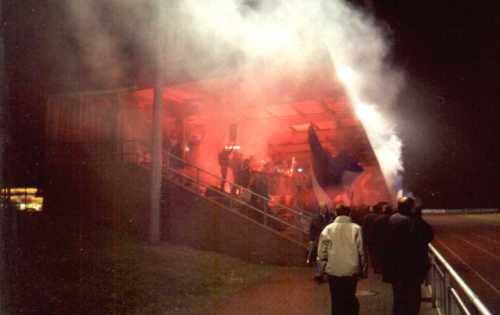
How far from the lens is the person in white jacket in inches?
189

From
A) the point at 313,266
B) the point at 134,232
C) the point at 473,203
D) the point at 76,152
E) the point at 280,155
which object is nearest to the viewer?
the point at 313,266

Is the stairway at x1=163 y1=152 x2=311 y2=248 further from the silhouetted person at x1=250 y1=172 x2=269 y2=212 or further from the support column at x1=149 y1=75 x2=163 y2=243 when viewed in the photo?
the support column at x1=149 y1=75 x2=163 y2=243

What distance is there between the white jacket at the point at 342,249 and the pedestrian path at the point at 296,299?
1858 mm

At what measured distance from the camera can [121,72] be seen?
555 inches

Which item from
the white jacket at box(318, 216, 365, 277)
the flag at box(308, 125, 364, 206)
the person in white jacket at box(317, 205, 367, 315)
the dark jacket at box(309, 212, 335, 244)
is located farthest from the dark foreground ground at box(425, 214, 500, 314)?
the flag at box(308, 125, 364, 206)

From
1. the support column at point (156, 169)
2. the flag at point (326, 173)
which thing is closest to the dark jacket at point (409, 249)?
the support column at point (156, 169)

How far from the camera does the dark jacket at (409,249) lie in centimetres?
499

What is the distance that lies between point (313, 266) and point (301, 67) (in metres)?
4.85

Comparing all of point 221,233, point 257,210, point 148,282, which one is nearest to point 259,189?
point 257,210

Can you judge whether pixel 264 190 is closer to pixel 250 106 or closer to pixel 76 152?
pixel 250 106

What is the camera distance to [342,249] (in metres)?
4.85

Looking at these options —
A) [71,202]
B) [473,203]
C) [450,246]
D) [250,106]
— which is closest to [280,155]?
[250,106]

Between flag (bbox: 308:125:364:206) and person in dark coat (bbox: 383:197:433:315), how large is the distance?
7.83 metres

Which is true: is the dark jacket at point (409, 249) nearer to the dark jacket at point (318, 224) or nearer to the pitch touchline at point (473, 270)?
the dark jacket at point (318, 224)
